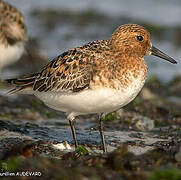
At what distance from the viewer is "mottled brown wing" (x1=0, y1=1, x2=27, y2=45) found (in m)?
9.92

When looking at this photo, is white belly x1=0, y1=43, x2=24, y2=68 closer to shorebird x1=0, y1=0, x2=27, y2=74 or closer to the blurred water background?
shorebird x1=0, y1=0, x2=27, y2=74

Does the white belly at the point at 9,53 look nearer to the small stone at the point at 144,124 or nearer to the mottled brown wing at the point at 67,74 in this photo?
the small stone at the point at 144,124

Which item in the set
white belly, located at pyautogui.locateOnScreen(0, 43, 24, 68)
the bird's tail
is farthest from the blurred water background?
the bird's tail

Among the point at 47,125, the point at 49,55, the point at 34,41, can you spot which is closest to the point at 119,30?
the point at 47,125

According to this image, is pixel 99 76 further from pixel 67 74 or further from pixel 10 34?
pixel 10 34

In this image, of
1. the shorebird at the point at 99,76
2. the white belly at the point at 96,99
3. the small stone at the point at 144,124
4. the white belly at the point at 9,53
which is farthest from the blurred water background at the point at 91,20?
the white belly at the point at 96,99

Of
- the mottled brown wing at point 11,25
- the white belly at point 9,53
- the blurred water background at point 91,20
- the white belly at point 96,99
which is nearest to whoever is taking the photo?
the white belly at point 96,99

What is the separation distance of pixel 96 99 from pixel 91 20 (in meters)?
11.3

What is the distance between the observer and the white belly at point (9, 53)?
979 centimetres

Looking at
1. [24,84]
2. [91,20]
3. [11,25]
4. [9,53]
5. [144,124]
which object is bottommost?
[144,124]

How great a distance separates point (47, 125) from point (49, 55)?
6.59 metres

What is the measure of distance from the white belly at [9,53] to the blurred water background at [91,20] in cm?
389

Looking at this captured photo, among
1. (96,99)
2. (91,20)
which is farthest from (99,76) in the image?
(91,20)

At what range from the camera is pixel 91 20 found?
16.8m
